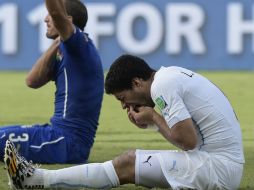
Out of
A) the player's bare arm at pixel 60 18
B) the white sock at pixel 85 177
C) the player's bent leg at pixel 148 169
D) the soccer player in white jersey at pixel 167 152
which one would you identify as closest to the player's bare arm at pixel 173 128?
the soccer player in white jersey at pixel 167 152

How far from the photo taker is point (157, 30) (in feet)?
65.0

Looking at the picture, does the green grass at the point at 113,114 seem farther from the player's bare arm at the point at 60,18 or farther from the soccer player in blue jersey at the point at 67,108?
the player's bare arm at the point at 60,18

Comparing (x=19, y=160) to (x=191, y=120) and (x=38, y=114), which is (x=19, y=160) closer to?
(x=191, y=120)

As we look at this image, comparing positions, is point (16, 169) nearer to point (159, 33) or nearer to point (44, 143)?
point (44, 143)

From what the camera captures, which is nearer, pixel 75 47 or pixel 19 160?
pixel 19 160

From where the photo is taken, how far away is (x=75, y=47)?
7477mm

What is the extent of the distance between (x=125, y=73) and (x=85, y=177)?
0.74 m

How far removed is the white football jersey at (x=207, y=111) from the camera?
6308mm

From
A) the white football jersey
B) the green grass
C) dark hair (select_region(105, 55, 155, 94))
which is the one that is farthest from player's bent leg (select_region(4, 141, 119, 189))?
→ the white football jersey

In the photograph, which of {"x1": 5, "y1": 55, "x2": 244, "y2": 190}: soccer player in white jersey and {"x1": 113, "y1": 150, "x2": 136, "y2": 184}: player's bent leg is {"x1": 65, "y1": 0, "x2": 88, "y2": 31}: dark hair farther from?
{"x1": 113, "y1": 150, "x2": 136, "y2": 184}: player's bent leg

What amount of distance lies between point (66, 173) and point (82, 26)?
1.81 meters

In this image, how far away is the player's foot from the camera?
645 centimetres

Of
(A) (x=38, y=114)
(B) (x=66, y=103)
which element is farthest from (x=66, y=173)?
(A) (x=38, y=114)

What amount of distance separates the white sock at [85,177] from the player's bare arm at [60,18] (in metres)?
1.17
